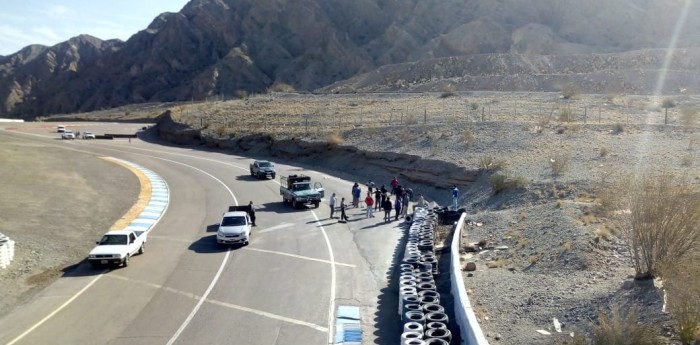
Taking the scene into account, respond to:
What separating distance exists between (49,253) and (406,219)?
47.5 feet

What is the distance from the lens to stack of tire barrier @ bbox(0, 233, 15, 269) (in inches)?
747

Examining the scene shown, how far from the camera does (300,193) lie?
101ft

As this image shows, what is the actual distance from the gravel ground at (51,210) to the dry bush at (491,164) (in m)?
19.0

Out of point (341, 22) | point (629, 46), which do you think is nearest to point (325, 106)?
point (629, 46)

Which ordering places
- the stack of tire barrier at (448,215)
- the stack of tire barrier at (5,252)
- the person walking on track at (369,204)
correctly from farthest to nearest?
the person walking on track at (369,204) < the stack of tire barrier at (448,215) < the stack of tire barrier at (5,252)

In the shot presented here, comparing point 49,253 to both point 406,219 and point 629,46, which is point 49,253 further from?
point 629,46

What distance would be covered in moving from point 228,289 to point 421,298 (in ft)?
18.6

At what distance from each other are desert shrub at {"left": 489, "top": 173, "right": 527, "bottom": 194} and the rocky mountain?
83.5 m

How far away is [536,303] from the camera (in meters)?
14.5

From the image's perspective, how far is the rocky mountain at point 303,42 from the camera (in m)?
114

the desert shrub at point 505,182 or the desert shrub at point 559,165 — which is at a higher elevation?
the desert shrub at point 559,165

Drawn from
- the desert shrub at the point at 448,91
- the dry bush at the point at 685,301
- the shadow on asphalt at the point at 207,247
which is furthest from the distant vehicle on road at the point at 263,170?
the dry bush at the point at 685,301

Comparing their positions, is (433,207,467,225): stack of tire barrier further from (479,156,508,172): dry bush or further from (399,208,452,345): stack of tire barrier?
(479,156,508,172): dry bush

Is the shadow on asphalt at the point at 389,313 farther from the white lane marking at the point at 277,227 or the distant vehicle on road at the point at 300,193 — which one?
the distant vehicle on road at the point at 300,193
